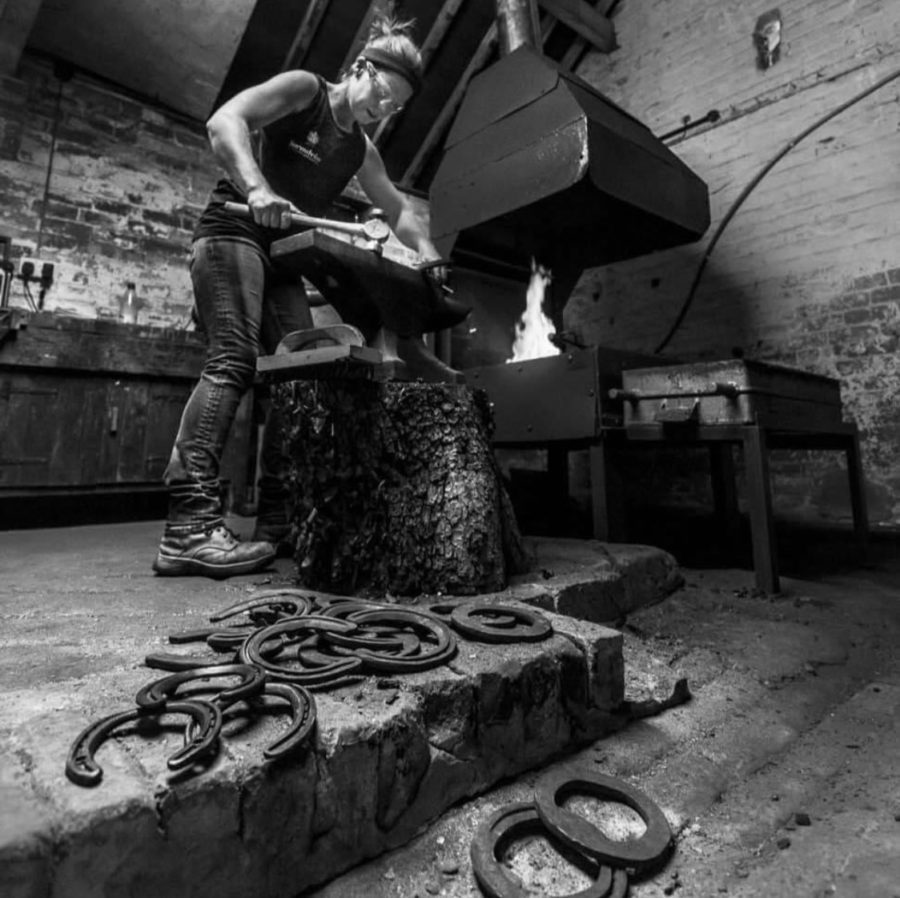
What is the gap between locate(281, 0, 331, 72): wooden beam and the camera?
173 inches

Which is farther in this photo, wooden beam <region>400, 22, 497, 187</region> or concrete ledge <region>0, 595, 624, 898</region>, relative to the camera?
wooden beam <region>400, 22, 497, 187</region>

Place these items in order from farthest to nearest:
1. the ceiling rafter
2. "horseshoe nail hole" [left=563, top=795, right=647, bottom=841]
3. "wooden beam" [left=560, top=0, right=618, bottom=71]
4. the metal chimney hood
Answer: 1. "wooden beam" [left=560, top=0, right=618, bottom=71]
2. the ceiling rafter
3. the metal chimney hood
4. "horseshoe nail hole" [left=563, top=795, right=647, bottom=841]

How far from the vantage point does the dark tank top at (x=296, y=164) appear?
1907 millimetres

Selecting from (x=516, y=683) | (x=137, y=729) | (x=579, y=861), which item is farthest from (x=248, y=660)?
(x=579, y=861)

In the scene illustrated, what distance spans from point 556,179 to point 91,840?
3499mm

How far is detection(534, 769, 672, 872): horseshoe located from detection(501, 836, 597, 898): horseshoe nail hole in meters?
0.03

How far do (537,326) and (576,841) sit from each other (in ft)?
11.9

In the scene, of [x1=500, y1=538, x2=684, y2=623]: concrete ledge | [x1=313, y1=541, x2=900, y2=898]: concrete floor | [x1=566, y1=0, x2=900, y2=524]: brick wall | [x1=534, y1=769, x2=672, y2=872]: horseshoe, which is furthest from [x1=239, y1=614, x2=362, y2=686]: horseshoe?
[x1=566, y1=0, x2=900, y2=524]: brick wall

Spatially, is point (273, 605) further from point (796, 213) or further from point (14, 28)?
point (796, 213)

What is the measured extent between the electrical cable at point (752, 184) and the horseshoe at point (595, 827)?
429 cm

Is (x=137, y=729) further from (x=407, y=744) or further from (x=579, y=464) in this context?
(x=579, y=464)

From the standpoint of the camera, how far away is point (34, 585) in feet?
5.53

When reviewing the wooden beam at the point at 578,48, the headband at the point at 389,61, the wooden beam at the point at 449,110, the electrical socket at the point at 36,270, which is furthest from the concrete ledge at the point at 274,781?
the wooden beam at the point at 578,48

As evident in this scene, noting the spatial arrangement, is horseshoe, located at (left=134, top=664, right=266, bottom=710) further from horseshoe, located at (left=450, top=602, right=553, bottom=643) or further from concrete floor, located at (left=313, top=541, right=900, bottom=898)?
horseshoe, located at (left=450, top=602, right=553, bottom=643)
